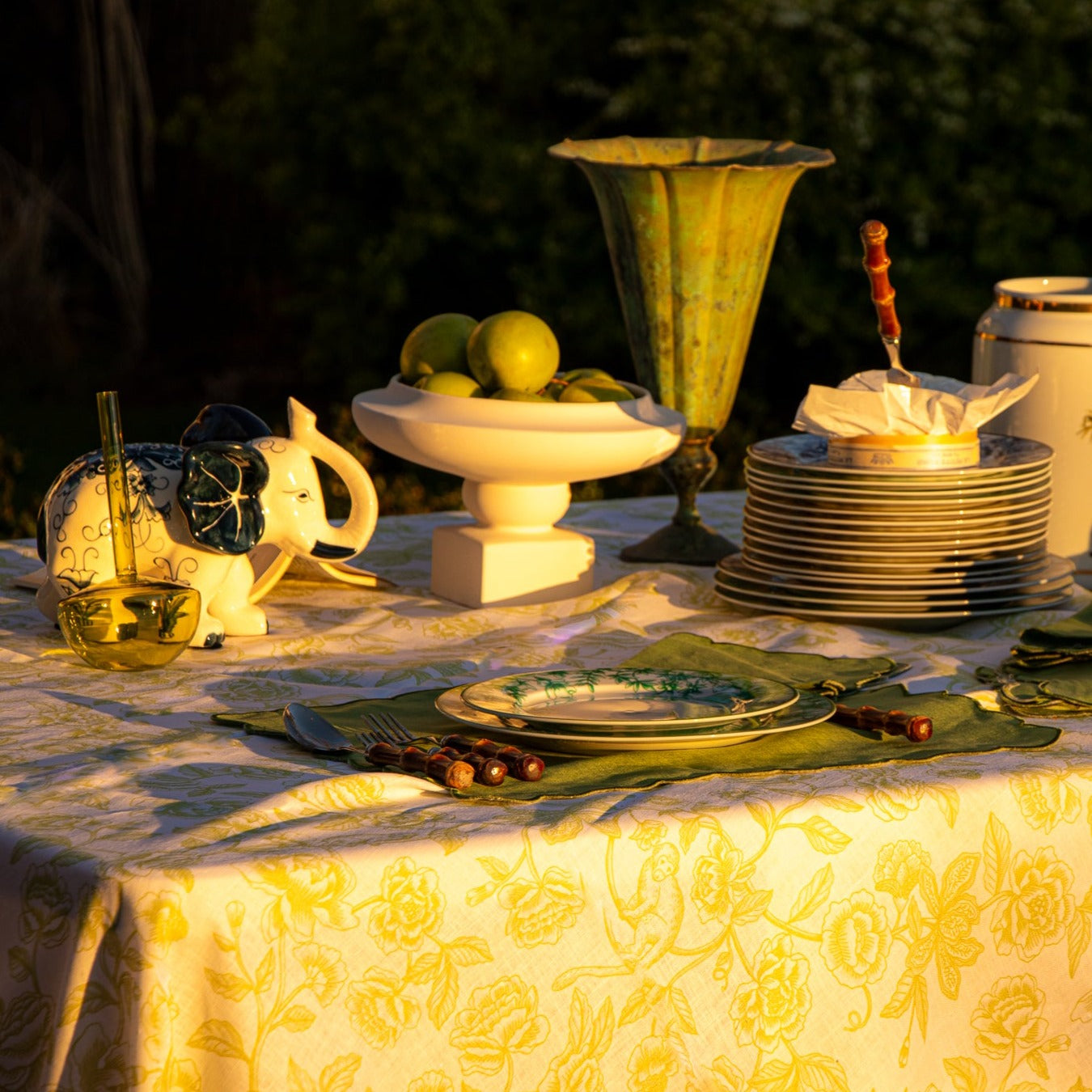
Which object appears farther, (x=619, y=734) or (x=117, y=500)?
(x=117, y=500)

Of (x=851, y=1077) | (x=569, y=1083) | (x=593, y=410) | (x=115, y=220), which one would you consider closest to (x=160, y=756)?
(x=569, y=1083)

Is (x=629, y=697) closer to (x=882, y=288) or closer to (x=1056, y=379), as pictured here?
(x=882, y=288)

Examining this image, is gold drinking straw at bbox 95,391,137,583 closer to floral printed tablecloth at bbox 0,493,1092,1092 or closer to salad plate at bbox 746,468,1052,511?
floral printed tablecloth at bbox 0,493,1092,1092

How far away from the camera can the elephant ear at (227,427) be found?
1712 mm

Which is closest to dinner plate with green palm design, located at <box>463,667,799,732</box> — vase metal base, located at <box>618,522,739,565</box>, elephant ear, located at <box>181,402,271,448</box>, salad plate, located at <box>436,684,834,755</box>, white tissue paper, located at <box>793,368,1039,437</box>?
salad plate, located at <box>436,684,834,755</box>

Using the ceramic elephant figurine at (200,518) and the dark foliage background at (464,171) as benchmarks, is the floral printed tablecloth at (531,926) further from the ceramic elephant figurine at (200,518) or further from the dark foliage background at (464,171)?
the dark foliage background at (464,171)

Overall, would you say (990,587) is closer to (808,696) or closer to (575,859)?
(808,696)

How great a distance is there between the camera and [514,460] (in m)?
1.71

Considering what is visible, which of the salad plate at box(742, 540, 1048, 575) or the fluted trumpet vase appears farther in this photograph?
the fluted trumpet vase

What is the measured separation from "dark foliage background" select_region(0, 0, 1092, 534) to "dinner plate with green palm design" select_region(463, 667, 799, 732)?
346cm

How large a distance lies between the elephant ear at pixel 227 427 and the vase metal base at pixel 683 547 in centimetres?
49

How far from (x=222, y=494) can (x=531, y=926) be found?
0.66 metres

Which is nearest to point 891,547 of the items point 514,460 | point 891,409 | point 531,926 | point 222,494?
point 891,409

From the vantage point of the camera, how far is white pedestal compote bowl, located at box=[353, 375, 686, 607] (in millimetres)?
1701
